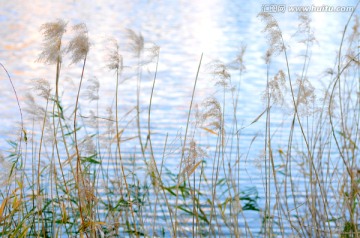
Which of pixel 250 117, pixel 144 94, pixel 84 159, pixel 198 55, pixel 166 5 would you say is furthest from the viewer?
pixel 166 5

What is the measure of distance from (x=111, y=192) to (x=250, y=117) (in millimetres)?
2125

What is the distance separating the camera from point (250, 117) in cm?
489

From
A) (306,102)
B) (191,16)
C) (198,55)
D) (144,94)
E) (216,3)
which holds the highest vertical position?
(216,3)

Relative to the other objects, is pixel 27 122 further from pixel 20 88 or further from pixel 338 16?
pixel 338 16

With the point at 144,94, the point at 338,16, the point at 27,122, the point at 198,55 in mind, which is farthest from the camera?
the point at 338,16

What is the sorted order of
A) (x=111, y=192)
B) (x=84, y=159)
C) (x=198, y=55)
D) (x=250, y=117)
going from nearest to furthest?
(x=84, y=159) → (x=111, y=192) → (x=250, y=117) → (x=198, y=55)

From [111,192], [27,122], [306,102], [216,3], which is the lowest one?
[111,192]

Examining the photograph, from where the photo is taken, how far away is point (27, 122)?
173 inches

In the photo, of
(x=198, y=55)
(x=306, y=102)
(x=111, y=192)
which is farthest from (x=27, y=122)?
(x=198, y=55)

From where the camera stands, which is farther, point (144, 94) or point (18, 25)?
point (18, 25)

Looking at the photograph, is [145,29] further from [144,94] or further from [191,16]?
[144,94]

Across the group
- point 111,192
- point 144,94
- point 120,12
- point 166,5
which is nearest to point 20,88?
point 144,94

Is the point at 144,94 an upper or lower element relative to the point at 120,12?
lower

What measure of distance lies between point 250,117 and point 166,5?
297 inches
